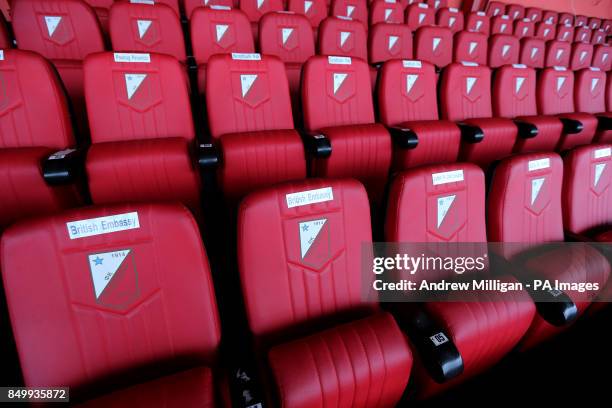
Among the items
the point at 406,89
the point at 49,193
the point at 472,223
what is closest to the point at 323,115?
the point at 406,89

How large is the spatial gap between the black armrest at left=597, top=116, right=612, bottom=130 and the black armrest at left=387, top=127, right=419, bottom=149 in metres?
0.62

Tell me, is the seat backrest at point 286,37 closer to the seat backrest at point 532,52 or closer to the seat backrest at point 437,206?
the seat backrest at point 437,206

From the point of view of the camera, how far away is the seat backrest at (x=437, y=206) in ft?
1.12

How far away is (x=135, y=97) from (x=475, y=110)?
67 centimetres

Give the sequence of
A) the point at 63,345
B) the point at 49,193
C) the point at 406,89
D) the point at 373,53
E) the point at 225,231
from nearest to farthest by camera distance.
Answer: the point at 63,345 → the point at 49,193 → the point at 225,231 → the point at 406,89 → the point at 373,53

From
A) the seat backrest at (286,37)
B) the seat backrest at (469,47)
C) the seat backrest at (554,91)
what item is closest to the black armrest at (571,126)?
the seat backrest at (554,91)

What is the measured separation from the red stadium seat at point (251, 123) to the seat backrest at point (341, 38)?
0.36m

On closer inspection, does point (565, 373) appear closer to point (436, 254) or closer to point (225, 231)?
point (436, 254)

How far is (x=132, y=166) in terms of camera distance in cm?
36

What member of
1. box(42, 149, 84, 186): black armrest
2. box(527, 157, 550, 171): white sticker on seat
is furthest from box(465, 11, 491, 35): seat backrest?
box(42, 149, 84, 186): black armrest

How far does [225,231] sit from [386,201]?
250 mm

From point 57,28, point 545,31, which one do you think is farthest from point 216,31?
point 545,31

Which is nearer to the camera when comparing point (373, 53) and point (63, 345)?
point (63, 345)

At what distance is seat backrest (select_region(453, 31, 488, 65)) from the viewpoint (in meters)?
1.02
